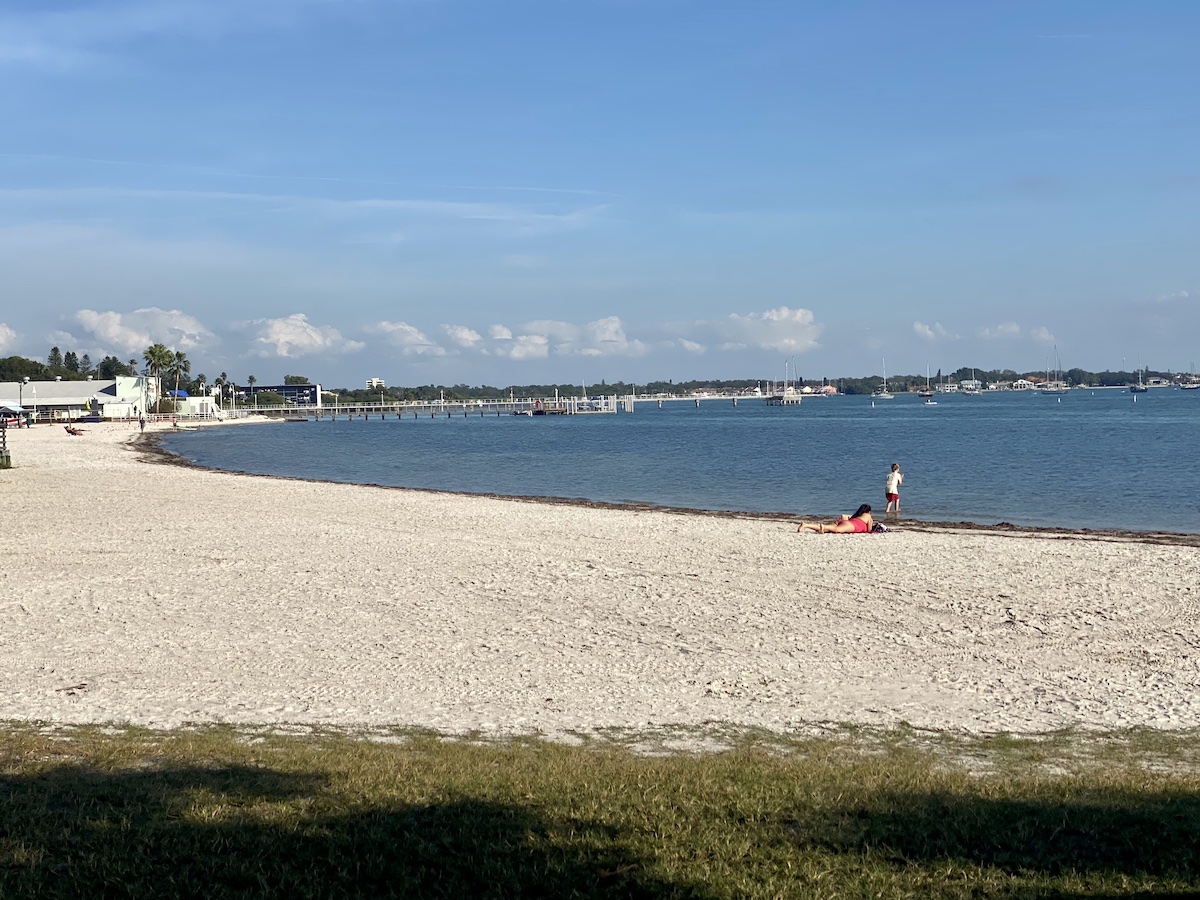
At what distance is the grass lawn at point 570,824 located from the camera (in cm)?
486

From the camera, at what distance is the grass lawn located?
→ 486 centimetres

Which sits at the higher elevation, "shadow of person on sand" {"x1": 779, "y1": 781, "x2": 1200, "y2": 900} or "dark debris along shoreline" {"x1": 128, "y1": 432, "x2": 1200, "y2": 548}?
"shadow of person on sand" {"x1": 779, "y1": 781, "x2": 1200, "y2": 900}

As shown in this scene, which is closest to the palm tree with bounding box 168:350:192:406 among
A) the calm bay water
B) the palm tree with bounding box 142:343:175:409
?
the palm tree with bounding box 142:343:175:409

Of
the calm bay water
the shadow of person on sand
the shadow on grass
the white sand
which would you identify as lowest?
the calm bay water

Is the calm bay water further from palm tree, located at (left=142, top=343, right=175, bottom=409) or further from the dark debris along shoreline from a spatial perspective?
palm tree, located at (left=142, top=343, right=175, bottom=409)

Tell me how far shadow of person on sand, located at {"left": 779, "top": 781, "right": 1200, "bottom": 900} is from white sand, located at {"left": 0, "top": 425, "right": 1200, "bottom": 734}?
3.08m

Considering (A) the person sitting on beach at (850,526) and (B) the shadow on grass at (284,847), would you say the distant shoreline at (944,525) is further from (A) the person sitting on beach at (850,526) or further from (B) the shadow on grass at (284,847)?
(B) the shadow on grass at (284,847)

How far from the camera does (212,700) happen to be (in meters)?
9.84

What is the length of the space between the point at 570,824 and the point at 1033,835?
2.34 metres

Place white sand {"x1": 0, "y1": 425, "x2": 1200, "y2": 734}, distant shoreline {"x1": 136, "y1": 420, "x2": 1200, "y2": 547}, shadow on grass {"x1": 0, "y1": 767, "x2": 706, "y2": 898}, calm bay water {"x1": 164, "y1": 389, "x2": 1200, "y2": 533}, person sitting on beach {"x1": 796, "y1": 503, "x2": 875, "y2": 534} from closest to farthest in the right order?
shadow on grass {"x1": 0, "y1": 767, "x2": 706, "y2": 898}
white sand {"x1": 0, "y1": 425, "x2": 1200, "y2": 734}
person sitting on beach {"x1": 796, "y1": 503, "x2": 875, "y2": 534}
distant shoreline {"x1": 136, "y1": 420, "x2": 1200, "y2": 547}
calm bay water {"x1": 164, "y1": 389, "x2": 1200, "y2": 533}

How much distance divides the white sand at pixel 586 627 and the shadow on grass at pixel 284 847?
3.02 metres

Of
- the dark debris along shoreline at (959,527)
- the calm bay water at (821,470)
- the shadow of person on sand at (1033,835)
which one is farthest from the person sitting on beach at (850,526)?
the shadow of person on sand at (1033,835)

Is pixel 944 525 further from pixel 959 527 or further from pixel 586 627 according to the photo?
pixel 586 627

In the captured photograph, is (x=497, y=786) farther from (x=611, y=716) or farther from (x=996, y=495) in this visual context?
(x=996, y=495)
